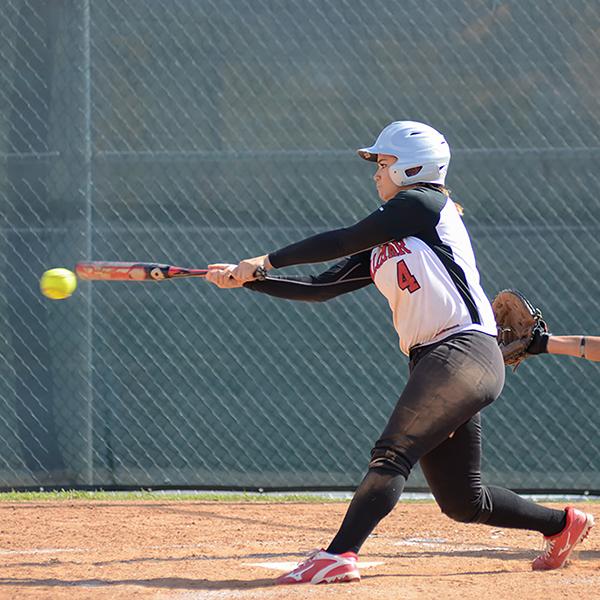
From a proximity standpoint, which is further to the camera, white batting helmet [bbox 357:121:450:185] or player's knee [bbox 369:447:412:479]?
white batting helmet [bbox 357:121:450:185]

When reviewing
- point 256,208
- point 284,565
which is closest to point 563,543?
point 284,565

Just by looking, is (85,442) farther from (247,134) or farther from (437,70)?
(437,70)

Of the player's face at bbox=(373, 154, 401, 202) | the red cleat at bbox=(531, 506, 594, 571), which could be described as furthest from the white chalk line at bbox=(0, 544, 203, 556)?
the player's face at bbox=(373, 154, 401, 202)

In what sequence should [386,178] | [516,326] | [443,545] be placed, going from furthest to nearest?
1. [443,545]
2. [516,326]
3. [386,178]

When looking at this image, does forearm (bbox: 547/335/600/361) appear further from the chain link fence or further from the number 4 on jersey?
the chain link fence

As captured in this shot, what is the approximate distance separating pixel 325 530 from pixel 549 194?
2300 mm

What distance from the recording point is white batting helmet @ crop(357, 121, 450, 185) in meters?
3.87

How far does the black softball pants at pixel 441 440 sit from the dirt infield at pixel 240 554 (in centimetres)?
23

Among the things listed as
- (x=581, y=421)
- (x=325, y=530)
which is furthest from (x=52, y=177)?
(x=581, y=421)

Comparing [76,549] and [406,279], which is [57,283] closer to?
[76,549]

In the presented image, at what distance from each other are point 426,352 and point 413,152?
695 mm

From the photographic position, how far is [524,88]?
247 inches

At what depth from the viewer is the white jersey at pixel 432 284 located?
3.73 m

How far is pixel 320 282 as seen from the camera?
415 centimetres
